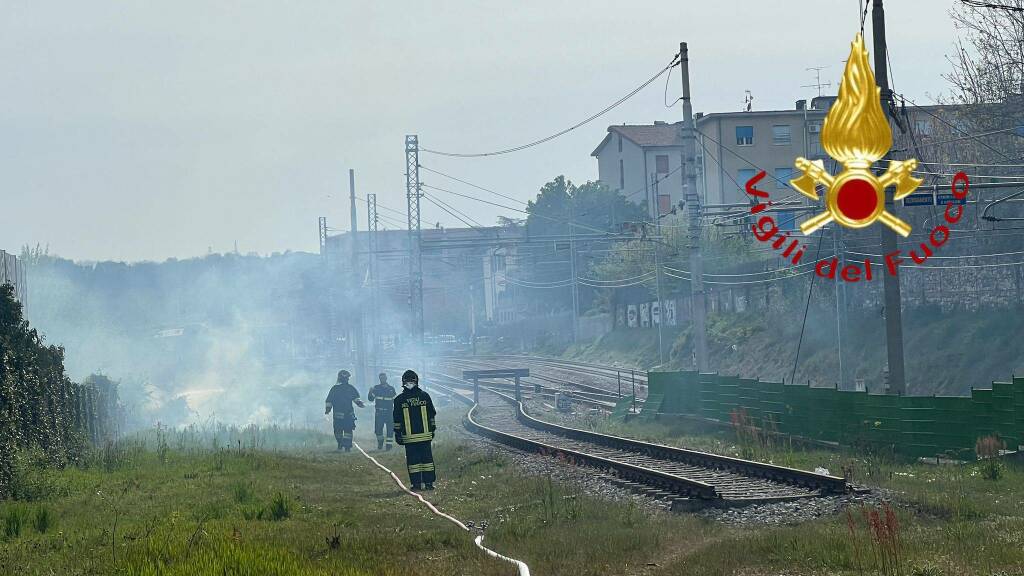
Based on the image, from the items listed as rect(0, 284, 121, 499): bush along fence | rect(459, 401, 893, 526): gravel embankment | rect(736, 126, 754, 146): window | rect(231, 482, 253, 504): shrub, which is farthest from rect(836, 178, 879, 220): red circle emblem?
rect(736, 126, 754, 146): window

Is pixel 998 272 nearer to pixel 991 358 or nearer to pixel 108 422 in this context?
pixel 991 358

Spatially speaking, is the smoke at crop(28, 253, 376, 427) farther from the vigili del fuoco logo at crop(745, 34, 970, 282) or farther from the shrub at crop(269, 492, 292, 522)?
the vigili del fuoco logo at crop(745, 34, 970, 282)

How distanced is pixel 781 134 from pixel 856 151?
235ft

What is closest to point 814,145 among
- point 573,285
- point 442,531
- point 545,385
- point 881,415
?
point 573,285

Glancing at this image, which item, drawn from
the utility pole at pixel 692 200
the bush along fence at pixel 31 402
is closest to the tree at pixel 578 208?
the utility pole at pixel 692 200

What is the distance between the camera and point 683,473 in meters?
18.1

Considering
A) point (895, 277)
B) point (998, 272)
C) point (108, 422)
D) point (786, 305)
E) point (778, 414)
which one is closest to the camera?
point (895, 277)

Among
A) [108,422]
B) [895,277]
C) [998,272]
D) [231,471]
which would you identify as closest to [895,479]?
[895,277]

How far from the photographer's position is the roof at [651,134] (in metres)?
93.6

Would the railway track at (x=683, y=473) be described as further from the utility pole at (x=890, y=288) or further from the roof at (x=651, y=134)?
the roof at (x=651, y=134)

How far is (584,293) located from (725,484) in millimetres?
73431

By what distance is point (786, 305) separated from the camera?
55.3m

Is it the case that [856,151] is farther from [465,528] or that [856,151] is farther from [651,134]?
[651,134]

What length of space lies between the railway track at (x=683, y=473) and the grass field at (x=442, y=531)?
101 cm
